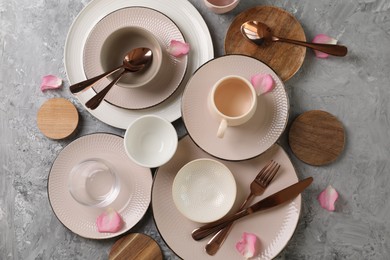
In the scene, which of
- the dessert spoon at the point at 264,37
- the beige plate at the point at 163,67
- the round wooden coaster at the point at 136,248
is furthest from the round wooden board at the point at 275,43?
the round wooden coaster at the point at 136,248

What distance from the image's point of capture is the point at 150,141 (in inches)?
36.8

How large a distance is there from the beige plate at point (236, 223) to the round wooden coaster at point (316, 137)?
59 mm

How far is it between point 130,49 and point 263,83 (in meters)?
0.29

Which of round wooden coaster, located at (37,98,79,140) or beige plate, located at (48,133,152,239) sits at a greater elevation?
round wooden coaster, located at (37,98,79,140)

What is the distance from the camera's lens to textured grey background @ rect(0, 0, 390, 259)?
3.15 ft

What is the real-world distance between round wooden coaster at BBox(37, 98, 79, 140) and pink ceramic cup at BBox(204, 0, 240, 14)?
0.37 metres

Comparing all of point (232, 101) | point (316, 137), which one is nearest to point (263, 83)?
point (232, 101)

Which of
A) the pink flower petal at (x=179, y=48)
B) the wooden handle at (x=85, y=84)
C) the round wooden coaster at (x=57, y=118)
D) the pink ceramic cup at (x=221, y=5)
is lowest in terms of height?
the round wooden coaster at (x=57, y=118)

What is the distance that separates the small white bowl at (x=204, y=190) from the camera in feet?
2.96

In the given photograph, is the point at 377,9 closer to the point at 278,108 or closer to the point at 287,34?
the point at 287,34

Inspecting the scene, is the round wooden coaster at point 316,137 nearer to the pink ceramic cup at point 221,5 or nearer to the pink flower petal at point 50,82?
the pink ceramic cup at point 221,5

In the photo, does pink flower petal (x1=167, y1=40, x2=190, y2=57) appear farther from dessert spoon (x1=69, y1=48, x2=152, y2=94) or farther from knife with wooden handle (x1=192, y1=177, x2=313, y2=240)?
knife with wooden handle (x1=192, y1=177, x2=313, y2=240)

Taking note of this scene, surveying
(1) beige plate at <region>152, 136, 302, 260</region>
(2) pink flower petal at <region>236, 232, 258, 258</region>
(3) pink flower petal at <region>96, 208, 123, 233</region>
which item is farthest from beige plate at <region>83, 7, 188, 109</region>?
(2) pink flower petal at <region>236, 232, 258, 258</region>

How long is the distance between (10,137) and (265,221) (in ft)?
1.96
